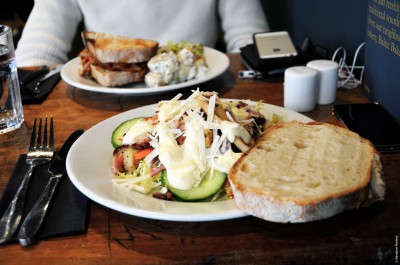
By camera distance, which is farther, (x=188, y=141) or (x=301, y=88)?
(x=301, y=88)

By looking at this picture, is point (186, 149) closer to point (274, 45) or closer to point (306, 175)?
point (306, 175)

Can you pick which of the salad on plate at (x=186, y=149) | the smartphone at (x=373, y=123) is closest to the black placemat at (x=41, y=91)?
the salad on plate at (x=186, y=149)

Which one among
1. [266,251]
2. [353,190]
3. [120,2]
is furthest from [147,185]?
[120,2]

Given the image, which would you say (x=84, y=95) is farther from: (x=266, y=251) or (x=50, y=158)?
(x=266, y=251)

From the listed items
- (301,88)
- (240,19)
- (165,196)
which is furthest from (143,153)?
(240,19)

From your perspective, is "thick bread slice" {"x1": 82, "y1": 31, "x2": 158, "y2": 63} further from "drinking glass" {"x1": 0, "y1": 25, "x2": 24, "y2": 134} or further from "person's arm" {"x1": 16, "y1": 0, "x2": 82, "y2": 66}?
"person's arm" {"x1": 16, "y1": 0, "x2": 82, "y2": 66}

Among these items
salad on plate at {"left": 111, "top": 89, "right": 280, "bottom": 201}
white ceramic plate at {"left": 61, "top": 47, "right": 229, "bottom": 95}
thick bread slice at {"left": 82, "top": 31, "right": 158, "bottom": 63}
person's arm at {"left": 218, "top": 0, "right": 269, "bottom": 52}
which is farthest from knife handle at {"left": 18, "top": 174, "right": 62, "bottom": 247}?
person's arm at {"left": 218, "top": 0, "right": 269, "bottom": 52}
